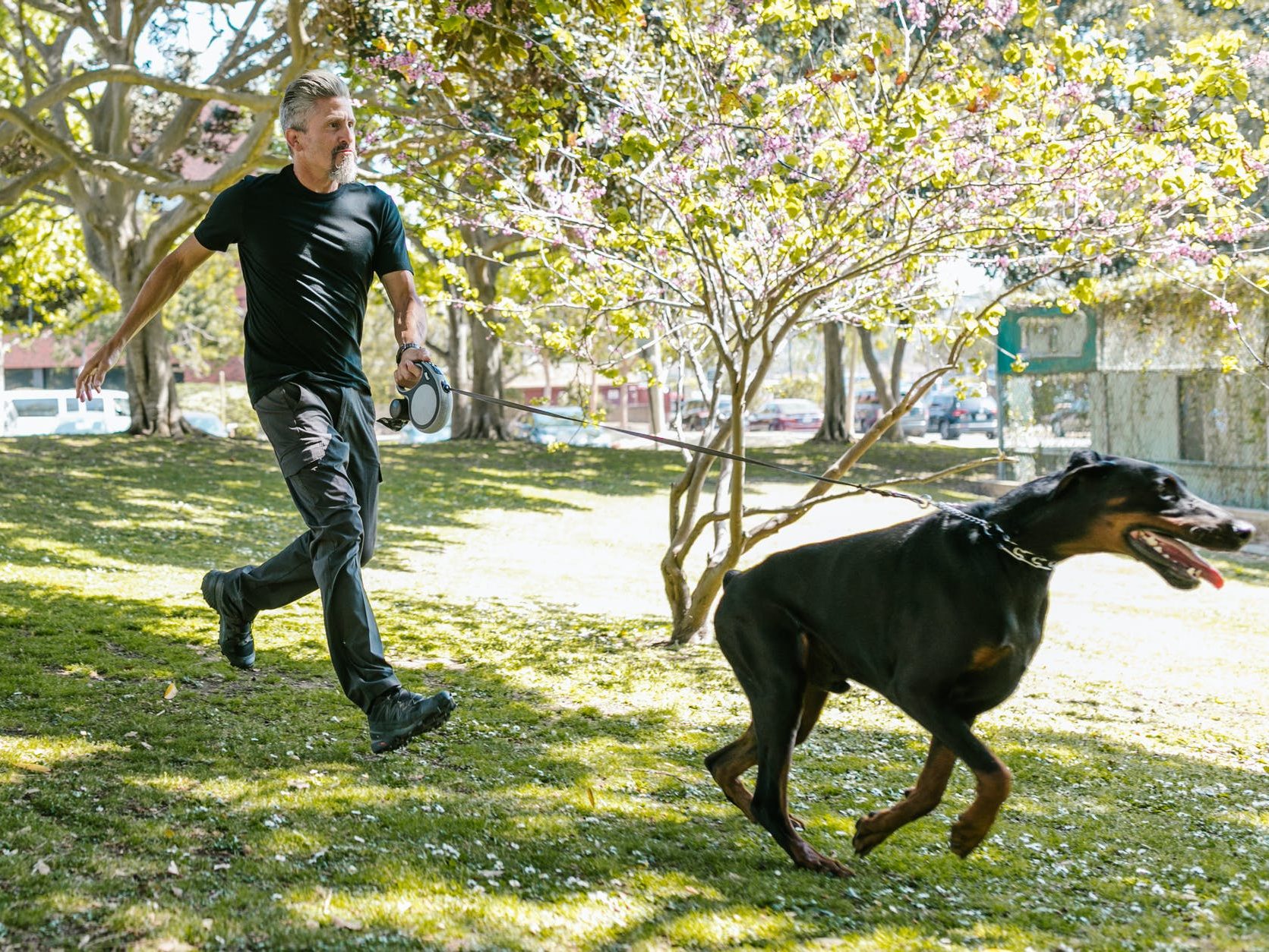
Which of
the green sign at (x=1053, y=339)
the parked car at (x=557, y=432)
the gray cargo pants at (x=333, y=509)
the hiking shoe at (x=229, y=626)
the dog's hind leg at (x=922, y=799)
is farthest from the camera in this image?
the parked car at (x=557, y=432)

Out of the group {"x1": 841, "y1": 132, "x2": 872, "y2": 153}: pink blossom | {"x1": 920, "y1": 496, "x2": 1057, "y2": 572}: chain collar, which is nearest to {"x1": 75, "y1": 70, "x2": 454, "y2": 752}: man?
{"x1": 920, "y1": 496, "x2": 1057, "y2": 572}: chain collar

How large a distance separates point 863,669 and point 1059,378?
20.9m

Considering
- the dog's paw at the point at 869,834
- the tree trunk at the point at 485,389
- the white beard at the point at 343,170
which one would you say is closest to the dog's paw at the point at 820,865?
the dog's paw at the point at 869,834

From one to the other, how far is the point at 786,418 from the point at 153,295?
5235 cm

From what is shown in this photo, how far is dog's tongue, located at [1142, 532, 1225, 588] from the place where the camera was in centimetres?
410

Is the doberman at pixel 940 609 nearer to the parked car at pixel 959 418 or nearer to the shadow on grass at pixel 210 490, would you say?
the shadow on grass at pixel 210 490

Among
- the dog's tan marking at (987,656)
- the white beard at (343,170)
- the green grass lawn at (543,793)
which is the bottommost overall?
the green grass lawn at (543,793)

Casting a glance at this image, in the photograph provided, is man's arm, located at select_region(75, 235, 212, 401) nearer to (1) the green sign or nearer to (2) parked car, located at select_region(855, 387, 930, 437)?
(1) the green sign

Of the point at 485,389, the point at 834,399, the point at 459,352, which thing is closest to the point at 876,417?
the point at 834,399

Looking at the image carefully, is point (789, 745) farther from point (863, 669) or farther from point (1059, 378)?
point (1059, 378)

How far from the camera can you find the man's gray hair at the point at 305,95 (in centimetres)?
502

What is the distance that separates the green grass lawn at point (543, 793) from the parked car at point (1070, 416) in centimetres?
1229

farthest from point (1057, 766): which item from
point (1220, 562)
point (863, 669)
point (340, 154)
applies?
point (1220, 562)

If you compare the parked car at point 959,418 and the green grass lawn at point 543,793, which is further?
the parked car at point 959,418
